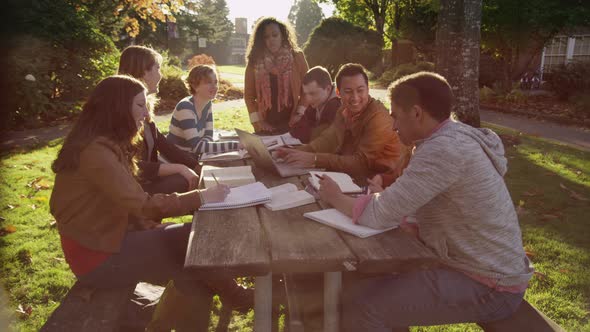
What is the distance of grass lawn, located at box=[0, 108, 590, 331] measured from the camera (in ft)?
11.5

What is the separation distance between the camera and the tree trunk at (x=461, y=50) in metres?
7.48

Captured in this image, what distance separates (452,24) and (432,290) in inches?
255

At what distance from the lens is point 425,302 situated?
2.10 m

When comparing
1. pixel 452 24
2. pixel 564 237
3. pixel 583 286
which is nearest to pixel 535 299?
pixel 583 286

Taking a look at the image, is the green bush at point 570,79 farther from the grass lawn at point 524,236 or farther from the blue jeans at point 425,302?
the blue jeans at point 425,302

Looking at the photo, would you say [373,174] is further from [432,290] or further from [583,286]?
[583,286]

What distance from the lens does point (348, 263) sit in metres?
1.87

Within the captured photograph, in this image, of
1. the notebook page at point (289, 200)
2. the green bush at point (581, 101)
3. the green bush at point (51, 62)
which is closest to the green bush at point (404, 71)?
the green bush at point (581, 101)

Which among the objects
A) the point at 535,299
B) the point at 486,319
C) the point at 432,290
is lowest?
the point at 535,299

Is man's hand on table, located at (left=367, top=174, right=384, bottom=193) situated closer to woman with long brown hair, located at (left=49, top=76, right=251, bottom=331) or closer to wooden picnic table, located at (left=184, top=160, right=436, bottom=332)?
wooden picnic table, located at (left=184, top=160, right=436, bottom=332)

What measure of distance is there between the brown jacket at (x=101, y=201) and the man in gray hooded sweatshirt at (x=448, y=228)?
106cm

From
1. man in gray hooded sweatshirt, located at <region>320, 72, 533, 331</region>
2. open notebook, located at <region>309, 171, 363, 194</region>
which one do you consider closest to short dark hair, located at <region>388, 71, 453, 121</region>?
man in gray hooded sweatshirt, located at <region>320, 72, 533, 331</region>

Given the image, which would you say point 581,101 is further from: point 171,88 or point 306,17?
point 306,17

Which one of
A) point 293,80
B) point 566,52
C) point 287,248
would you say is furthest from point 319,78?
point 566,52
